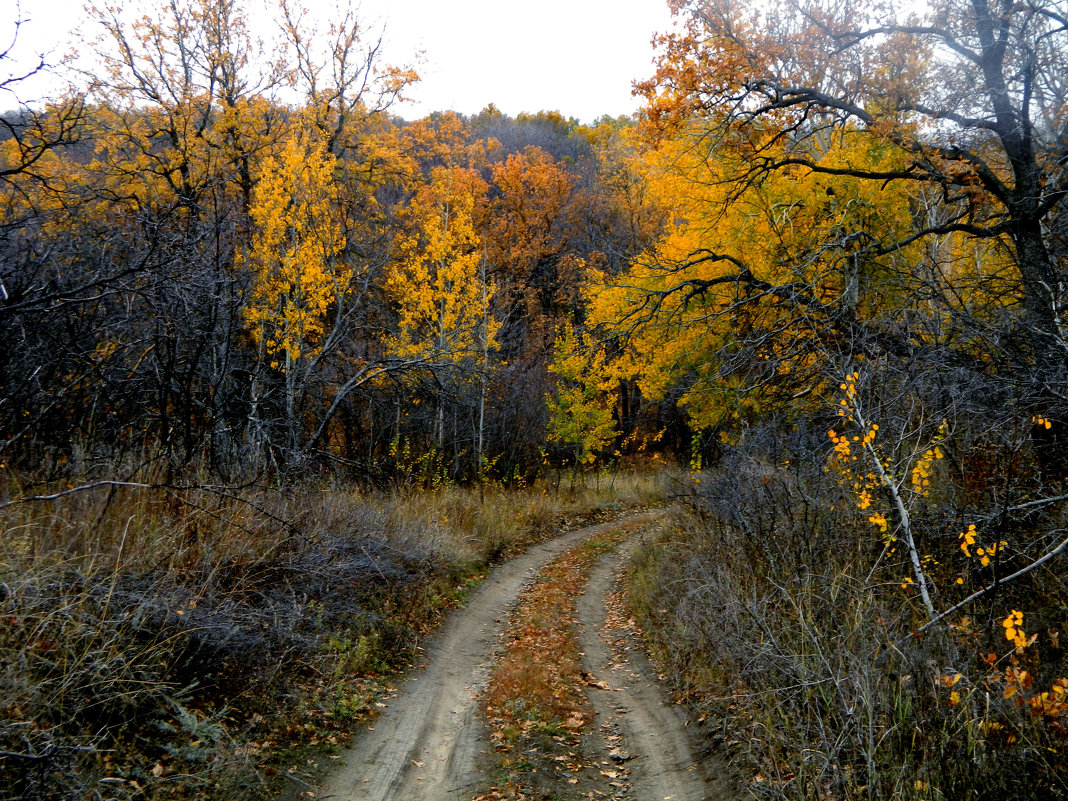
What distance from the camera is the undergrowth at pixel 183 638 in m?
4.00

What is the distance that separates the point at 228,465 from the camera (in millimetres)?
7867

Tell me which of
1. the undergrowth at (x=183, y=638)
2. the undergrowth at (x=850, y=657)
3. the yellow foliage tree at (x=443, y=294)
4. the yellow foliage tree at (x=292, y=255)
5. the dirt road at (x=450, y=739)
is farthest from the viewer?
the yellow foliage tree at (x=443, y=294)

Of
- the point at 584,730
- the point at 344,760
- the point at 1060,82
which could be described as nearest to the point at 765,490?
the point at 584,730

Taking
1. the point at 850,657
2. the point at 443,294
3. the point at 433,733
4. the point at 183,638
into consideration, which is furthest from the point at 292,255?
the point at 850,657

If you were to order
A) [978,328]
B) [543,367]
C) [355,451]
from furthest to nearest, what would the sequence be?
[543,367] < [355,451] < [978,328]

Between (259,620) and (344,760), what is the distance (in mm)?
1521

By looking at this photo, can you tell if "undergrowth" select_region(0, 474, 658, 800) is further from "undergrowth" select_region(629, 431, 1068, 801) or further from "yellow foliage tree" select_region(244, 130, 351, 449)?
"yellow foliage tree" select_region(244, 130, 351, 449)

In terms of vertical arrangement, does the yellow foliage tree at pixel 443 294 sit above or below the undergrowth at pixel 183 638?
above

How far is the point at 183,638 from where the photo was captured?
505cm

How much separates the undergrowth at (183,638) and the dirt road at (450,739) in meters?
0.34

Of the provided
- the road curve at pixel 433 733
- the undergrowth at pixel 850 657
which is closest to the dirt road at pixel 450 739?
the road curve at pixel 433 733

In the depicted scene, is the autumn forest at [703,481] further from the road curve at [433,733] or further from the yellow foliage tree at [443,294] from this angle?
the yellow foliage tree at [443,294]

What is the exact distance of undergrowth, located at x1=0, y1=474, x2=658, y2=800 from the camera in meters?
4.00

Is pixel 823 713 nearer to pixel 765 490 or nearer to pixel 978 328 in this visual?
pixel 765 490
